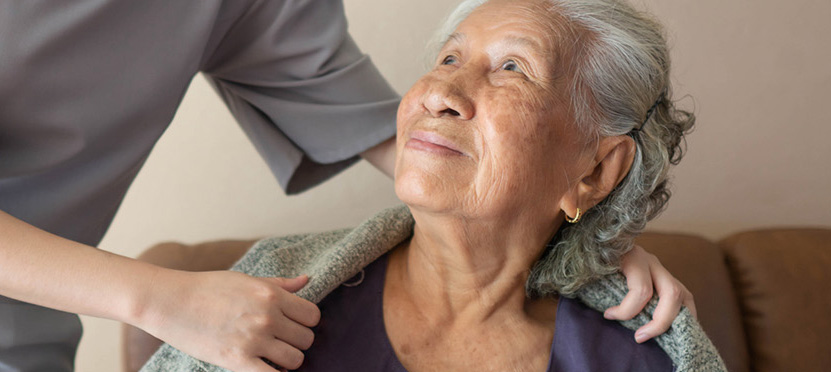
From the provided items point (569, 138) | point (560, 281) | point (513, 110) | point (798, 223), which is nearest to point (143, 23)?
point (513, 110)

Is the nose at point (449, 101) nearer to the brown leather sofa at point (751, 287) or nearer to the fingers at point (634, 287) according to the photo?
the fingers at point (634, 287)

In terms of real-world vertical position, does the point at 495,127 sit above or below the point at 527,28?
below

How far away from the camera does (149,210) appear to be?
2137 millimetres

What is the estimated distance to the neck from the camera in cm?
124

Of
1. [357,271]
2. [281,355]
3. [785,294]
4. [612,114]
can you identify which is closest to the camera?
[281,355]

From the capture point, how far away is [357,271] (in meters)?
1.36

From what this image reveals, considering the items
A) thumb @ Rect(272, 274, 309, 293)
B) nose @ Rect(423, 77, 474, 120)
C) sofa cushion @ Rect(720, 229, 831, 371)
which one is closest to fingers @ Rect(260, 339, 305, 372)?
thumb @ Rect(272, 274, 309, 293)

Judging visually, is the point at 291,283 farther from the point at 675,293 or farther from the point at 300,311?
the point at 675,293

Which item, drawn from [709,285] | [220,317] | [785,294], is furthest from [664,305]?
[220,317]

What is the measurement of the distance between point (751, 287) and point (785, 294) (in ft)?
0.28

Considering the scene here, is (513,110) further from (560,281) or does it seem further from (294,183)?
(294,183)

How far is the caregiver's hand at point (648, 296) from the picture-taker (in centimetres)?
131

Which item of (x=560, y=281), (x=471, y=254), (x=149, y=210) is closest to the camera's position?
(x=471, y=254)

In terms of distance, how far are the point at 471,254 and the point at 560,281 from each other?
0.73 feet
